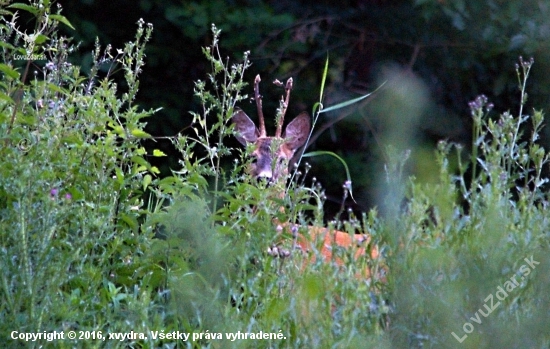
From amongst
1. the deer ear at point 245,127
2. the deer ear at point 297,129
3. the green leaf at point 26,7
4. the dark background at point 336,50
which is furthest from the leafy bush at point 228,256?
the dark background at point 336,50

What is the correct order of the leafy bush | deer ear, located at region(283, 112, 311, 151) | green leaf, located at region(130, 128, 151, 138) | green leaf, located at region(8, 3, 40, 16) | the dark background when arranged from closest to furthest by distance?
the leafy bush → green leaf, located at region(8, 3, 40, 16) → green leaf, located at region(130, 128, 151, 138) → deer ear, located at region(283, 112, 311, 151) → the dark background

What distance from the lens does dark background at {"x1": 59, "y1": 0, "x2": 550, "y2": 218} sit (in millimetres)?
7555

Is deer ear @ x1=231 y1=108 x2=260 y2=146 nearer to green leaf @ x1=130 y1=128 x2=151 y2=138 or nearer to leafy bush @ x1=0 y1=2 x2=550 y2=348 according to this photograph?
leafy bush @ x1=0 y1=2 x2=550 y2=348

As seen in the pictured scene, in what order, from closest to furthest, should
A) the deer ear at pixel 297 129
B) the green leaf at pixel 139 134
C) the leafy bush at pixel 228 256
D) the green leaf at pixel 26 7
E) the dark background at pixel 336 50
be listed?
1. the leafy bush at pixel 228 256
2. the green leaf at pixel 26 7
3. the green leaf at pixel 139 134
4. the deer ear at pixel 297 129
5. the dark background at pixel 336 50

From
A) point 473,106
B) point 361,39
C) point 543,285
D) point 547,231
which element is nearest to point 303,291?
point 543,285

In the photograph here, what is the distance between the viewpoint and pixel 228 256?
291 centimetres

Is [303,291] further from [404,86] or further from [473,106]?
[473,106]

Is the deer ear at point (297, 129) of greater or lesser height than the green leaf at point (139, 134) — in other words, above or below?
above

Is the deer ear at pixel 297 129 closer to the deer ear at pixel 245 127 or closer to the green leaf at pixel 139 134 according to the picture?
the deer ear at pixel 245 127

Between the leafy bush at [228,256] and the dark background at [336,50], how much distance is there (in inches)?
158

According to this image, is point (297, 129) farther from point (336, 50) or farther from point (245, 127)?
point (336, 50)

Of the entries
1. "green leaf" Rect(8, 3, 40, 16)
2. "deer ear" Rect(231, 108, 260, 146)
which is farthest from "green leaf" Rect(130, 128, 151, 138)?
"deer ear" Rect(231, 108, 260, 146)

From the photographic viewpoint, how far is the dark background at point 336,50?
7.55 metres

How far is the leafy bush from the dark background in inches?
158
